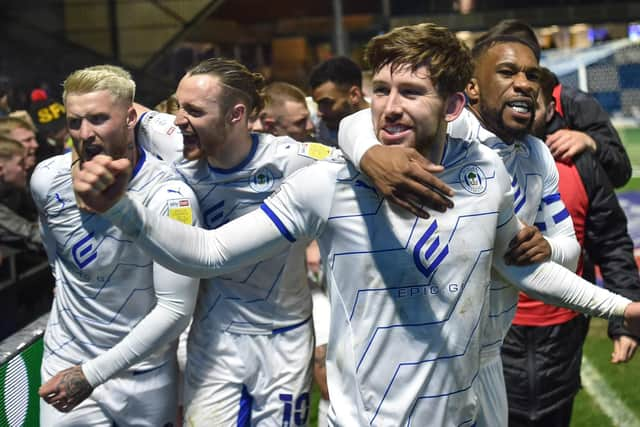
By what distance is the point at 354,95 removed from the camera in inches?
230

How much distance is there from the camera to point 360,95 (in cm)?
589

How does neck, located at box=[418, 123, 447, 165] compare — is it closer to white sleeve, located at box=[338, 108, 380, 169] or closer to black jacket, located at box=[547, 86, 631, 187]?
white sleeve, located at box=[338, 108, 380, 169]

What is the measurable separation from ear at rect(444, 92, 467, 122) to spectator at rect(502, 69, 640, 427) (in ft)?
4.71

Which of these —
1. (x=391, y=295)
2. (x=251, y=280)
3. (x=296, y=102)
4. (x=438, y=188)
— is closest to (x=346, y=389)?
(x=391, y=295)

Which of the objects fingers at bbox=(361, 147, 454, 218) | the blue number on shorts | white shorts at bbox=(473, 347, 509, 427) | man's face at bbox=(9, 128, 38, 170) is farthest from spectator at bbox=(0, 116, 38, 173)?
fingers at bbox=(361, 147, 454, 218)

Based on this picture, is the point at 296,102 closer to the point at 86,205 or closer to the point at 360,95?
the point at 360,95

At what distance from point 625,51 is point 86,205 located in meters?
16.6

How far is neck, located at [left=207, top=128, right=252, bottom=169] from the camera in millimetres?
3867

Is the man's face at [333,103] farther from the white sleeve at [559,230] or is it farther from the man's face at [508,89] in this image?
the white sleeve at [559,230]

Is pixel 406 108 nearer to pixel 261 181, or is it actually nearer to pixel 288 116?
pixel 261 181

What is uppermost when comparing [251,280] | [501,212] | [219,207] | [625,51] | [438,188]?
[438,188]

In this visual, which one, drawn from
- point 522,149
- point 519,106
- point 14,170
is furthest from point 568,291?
point 14,170

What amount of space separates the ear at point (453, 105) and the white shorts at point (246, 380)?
55.4 inches

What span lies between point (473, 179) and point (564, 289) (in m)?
0.50
